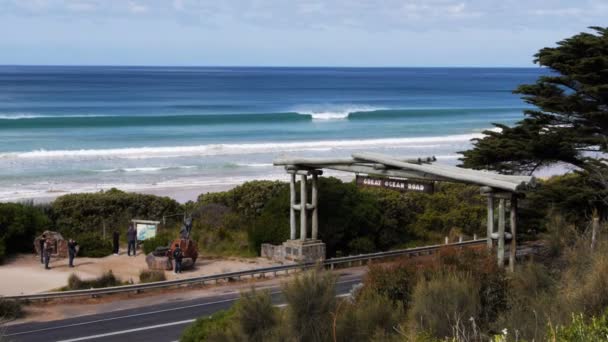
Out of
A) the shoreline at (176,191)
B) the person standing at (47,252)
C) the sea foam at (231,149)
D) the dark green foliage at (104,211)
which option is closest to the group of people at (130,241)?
the person standing at (47,252)

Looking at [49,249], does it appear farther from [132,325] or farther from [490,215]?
[490,215]

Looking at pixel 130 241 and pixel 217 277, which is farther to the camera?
pixel 130 241

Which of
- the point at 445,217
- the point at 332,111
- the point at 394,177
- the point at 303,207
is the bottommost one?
the point at 445,217

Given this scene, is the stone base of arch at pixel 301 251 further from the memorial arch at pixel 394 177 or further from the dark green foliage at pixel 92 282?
the dark green foliage at pixel 92 282

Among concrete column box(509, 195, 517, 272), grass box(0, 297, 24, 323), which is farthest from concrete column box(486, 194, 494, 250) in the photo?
grass box(0, 297, 24, 323)

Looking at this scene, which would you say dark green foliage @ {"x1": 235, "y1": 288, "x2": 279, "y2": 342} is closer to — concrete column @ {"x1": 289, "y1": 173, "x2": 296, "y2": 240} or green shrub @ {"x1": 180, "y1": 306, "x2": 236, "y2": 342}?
green shrub @ {"x1": 180, "y1": 306, "x2": 236, "y2": 342}

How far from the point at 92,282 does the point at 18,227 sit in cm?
538

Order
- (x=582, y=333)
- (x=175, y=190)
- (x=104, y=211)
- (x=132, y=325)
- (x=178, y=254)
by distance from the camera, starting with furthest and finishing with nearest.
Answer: (x=175, y=190) < (x=104, y=211) < (x=178, y=254) < (x=132, y=325) < (x=582, y=333)

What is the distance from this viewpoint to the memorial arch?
59.1 feet

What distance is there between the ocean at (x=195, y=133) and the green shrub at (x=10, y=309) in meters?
23.8

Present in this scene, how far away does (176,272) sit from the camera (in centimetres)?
2342

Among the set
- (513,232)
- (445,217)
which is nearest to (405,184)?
(513,232)

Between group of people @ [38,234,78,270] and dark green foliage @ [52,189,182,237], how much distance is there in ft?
10.7

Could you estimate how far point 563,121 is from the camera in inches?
856
